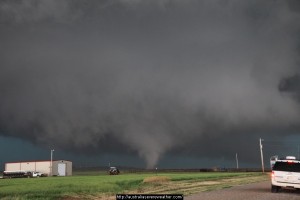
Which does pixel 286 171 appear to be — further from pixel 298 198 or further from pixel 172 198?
pixel 172 198

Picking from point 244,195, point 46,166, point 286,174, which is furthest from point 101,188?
point 46,166

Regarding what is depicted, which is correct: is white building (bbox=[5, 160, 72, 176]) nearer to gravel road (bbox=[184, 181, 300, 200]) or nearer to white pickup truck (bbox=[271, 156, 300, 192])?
gravel road (bbox=[184, 181, 300, 200])

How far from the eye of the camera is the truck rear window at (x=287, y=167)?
25.4 metres

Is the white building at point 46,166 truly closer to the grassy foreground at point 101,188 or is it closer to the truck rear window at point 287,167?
the grassy foreground at point 101,188

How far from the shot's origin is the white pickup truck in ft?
82.2

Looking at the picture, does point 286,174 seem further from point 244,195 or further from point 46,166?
point 46,166

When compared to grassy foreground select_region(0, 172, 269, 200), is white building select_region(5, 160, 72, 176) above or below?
above

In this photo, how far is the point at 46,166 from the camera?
128 m

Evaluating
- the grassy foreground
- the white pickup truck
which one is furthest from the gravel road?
the grassy foreground

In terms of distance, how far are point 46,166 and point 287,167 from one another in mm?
111943

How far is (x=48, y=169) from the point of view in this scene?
126312 mm

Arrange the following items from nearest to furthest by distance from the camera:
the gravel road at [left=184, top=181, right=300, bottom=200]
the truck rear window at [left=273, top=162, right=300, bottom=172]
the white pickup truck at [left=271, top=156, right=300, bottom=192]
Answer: the gravel road at [left=184, top=181, right=300, bottom=200], the white pickup truck at [left=271, top=156, right=300, bottom=192], the truck rear window at [left=273, top=162, right=300, bottom=172]

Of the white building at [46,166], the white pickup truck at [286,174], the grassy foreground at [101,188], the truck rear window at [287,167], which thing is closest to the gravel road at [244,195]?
the white pickup truck at [286,174]

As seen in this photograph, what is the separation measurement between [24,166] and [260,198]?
406ft
